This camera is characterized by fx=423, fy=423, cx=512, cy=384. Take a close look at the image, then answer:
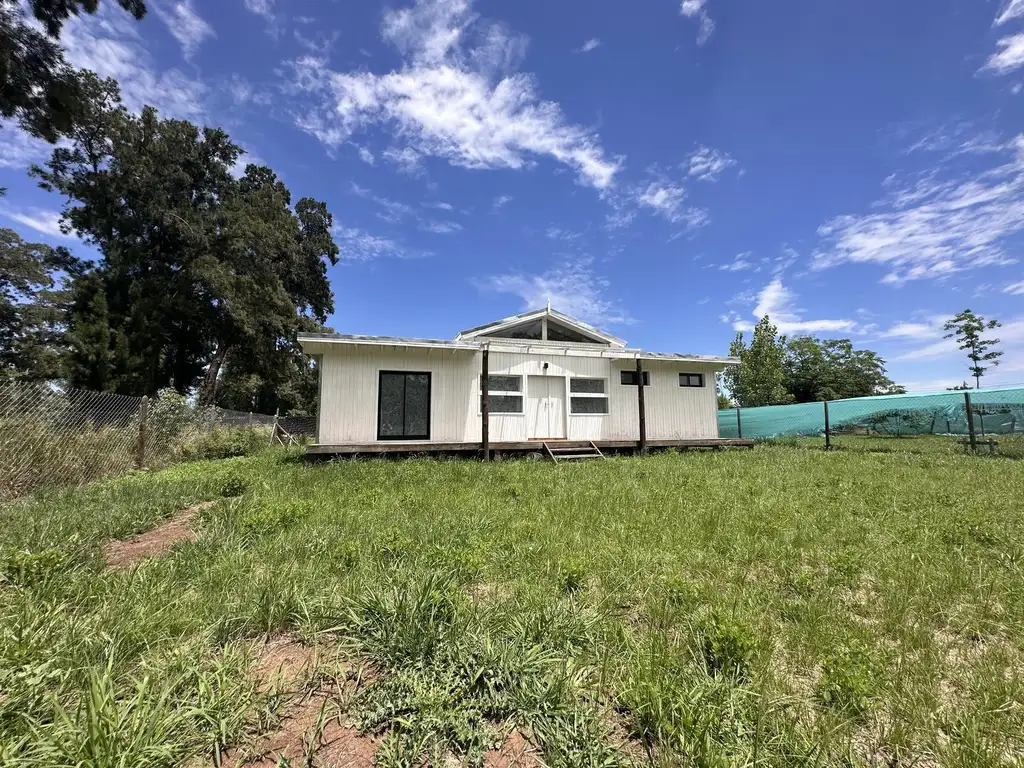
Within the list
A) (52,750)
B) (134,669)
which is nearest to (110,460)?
(134,669)

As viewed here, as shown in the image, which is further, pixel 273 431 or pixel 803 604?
pixel 273 431

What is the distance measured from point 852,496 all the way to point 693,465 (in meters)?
3.30

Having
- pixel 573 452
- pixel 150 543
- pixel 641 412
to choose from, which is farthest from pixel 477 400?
pixel 150 543

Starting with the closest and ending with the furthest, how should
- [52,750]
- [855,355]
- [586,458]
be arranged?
1. [52,750]
2. [586,458]
3. [855,355]

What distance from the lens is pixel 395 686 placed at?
188 centimetres

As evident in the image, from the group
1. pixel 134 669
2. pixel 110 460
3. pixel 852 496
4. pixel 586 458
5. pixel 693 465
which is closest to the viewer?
pixel 134 669

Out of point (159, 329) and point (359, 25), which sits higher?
point (359, 25)

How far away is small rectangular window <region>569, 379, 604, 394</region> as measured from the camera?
12.1 m

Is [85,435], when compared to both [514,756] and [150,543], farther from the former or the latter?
[514,756]

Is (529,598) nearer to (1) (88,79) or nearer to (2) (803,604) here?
(2) (803,604)

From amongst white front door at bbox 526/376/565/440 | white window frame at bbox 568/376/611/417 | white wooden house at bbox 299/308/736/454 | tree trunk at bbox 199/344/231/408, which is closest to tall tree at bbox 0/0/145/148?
white wooden house at bbox 299/308/736/454

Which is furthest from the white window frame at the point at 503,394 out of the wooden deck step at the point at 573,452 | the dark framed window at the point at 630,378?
the dark framed window at the point at 630,378

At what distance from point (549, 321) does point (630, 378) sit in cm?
297

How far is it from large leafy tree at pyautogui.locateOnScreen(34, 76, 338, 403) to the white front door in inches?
615
